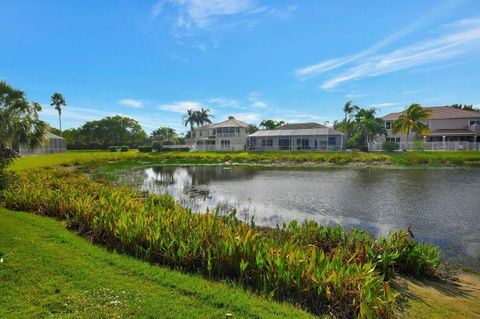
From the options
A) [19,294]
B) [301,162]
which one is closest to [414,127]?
[301,162]

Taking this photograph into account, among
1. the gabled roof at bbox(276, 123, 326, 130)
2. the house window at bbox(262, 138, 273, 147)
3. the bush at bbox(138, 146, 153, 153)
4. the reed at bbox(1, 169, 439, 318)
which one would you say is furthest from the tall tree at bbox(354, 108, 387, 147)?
the reed at bbox(1, 169, 439, 318)

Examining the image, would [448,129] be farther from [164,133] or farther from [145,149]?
[164,133]

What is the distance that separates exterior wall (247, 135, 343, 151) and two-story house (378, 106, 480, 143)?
1183cm

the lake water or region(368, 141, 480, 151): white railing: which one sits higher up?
region(368, 141, 480, 151): white railing

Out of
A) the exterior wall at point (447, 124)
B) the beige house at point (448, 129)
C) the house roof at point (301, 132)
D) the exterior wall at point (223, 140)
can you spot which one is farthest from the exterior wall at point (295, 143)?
the exterior wall at point (447, 124)

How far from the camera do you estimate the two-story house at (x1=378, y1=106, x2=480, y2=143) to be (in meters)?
39.4

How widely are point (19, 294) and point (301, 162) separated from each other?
106 feet

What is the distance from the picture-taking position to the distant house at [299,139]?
44.5 metres

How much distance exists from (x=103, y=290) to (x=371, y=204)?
37.9 ft

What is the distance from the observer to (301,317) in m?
3.47

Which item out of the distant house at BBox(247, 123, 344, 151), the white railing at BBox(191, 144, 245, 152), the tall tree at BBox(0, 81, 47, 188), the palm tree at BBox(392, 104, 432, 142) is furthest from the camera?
the white railing at BBox(191, 144, 245, 152)

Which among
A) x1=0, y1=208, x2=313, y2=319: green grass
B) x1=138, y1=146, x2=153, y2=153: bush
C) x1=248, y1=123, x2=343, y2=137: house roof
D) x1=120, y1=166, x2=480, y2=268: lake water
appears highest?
x1=248, y1=123, x2=343, y2=137: house roof

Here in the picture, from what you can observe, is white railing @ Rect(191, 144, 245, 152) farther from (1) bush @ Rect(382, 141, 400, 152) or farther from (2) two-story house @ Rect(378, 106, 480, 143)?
(2) two-story house @ Rect(378, 106, 480, 143)

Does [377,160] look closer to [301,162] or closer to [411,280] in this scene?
[301,162]
